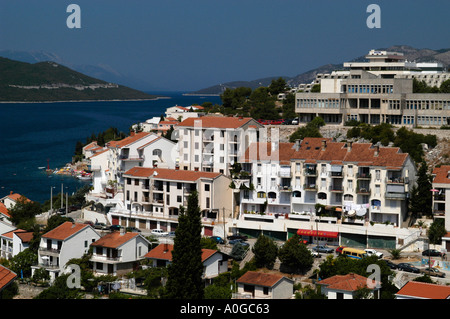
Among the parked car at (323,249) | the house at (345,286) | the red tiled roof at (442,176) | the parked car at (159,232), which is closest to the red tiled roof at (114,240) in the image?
the parked car at (159,232)

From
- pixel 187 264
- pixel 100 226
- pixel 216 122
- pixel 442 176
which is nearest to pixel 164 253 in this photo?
pixel 187 264

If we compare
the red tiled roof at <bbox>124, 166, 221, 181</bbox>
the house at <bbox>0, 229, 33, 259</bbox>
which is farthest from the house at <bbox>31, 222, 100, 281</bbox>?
the red tiled roof at <bbox>124, 166, 221, 181</bbox>

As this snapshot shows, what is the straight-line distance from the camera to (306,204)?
114 feet

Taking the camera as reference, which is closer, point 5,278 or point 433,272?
point 5,278

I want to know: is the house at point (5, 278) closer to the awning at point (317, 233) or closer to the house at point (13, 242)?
the house at point (13, 242)

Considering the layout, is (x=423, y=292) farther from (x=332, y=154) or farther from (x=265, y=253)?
(x=332, y=154)

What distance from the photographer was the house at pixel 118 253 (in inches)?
1182

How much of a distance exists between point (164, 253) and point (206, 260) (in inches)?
86.8

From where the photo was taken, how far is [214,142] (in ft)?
129

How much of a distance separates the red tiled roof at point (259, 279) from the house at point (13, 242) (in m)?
11.8

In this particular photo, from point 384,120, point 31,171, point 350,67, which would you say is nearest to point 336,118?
point 384,120

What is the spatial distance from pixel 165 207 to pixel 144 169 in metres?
2.97

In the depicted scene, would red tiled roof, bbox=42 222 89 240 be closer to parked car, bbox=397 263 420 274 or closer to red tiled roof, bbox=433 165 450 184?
parked car, bbox=397 263 420 274
